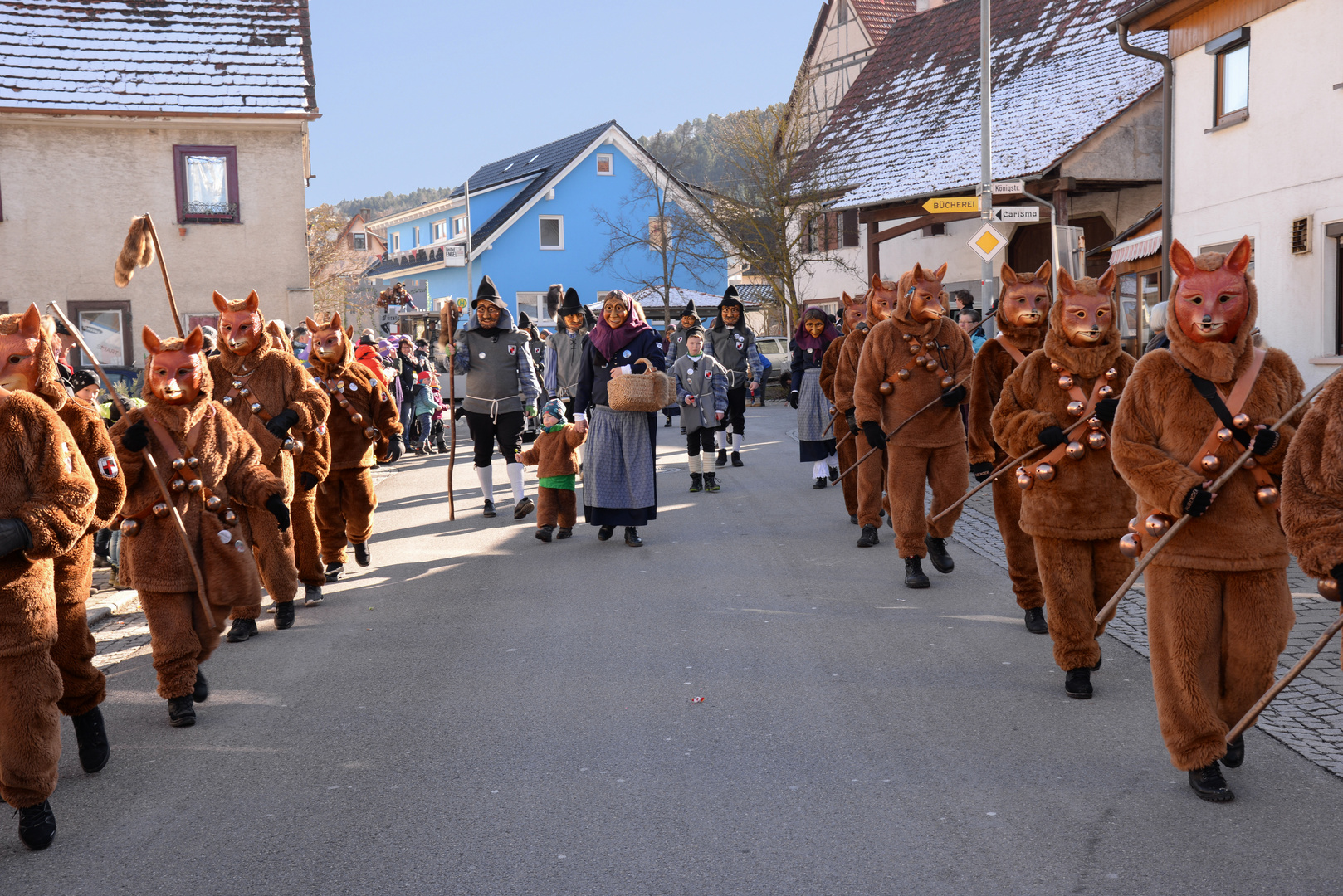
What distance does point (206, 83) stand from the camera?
22.9 m

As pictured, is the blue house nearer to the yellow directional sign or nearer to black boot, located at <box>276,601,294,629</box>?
the yellow directional sign

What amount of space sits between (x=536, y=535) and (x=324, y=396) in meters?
3.21

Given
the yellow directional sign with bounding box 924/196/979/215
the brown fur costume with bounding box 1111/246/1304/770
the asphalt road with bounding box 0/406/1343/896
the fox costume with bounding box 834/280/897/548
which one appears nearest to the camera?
the asphalt road with bounding box 0/406/1343/896

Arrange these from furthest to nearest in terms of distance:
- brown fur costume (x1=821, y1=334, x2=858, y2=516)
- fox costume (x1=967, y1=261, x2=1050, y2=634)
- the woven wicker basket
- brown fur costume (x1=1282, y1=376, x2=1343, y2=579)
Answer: brown fur costume (x1=821, y1=334, x2=858, y2=516)
the woven wicker basket
fox costume (x1=967, y1=261, x2=1050, y2=634)
brown fur costume (x1=1282, y1=376, x2=1343, y2=579)

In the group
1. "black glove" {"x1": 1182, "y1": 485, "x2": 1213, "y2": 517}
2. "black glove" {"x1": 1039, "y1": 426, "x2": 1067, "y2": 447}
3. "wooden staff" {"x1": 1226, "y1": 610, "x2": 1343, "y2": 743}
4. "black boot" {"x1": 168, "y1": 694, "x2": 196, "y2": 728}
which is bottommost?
"black boot" {"x1": 168, "y1": 694, "x2": 196, "y2": 728}

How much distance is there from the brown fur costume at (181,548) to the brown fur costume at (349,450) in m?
2.79

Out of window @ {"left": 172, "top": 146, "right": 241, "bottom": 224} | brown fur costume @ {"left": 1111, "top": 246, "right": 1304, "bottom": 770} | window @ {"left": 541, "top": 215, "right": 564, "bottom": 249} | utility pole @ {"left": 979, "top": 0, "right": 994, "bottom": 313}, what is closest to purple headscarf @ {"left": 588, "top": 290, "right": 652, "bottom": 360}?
→ brown fur costume @ {"left": 1111, "top": 246, "right": 1304, "bottom": 770}

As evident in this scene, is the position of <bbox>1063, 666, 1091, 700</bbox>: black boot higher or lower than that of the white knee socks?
lower

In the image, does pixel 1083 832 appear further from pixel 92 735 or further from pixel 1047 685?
pixel 92 735

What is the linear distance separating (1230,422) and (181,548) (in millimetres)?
4283

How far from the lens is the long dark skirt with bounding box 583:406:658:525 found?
33.6ft

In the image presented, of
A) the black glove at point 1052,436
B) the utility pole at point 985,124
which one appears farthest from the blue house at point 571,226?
the black glove at point 1052,436

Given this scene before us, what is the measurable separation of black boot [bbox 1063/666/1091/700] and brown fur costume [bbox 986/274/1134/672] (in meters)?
0.04

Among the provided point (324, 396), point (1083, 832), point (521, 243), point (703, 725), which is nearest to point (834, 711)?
point (703, 725)
